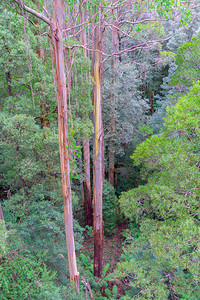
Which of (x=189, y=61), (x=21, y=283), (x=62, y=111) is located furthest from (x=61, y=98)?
(x=189, y=61)

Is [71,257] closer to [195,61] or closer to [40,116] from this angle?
[40,116]

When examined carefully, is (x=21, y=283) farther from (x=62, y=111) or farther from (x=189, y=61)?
(x=189, y=61)

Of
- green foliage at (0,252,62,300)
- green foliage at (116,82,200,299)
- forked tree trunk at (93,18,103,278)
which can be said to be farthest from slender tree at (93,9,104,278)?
green foliage at (0,252,62,300)

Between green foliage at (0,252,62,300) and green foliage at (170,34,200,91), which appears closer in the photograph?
green foliage at (0,252,62,300)

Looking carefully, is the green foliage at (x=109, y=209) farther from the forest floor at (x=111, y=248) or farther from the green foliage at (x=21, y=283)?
the green foliage at (x=21, y=283)

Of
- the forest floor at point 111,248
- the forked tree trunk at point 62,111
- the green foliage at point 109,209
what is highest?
the forked tree trunk at point 62,111

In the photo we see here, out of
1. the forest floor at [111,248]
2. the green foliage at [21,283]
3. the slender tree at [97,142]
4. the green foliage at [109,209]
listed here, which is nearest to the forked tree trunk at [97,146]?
the slender tree at [97,142]

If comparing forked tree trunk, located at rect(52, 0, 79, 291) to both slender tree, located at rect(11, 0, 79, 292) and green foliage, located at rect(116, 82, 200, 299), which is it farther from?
green foliage, located at rect(116, 82, 200, 299)

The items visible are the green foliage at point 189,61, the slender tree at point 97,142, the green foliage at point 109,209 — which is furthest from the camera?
the green foliage at point 109,209

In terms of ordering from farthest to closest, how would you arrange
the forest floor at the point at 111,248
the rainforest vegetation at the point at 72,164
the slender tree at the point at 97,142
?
the forest floor at the point at 111,248 → the slender tree at the point at 97,142 → the rainforest vegetation at the point at 72,164
